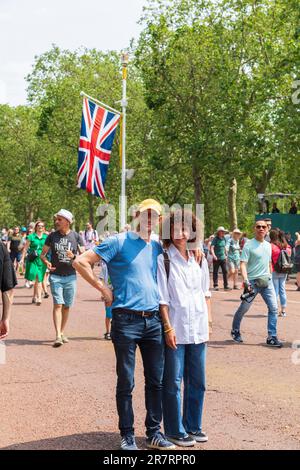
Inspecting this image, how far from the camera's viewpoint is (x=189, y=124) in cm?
3597

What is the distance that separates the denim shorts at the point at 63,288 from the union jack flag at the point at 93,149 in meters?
11.5

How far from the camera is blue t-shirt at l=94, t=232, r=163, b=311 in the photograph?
16.2 feet

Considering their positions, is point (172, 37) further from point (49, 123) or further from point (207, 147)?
point (49, 123)

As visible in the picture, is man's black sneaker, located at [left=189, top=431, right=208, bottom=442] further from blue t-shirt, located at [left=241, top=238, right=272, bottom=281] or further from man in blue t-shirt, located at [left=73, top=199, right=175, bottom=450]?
blue t-shirt, located at [left=241, top=238, right=272, bottom=281]

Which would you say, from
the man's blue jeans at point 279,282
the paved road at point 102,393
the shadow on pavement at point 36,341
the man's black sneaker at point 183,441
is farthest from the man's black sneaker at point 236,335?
the man's black sneaker at point 183,441

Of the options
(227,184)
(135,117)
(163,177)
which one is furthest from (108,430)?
(135,117)

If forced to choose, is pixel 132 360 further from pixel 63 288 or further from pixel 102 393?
pixel 63 288

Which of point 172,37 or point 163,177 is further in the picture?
point 163,177

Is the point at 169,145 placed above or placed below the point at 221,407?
above

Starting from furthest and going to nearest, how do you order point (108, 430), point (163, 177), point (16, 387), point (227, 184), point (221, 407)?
point (163, 177) → point (227, 184) → point (16, 387) → point (221, 407) → point (108, 430)

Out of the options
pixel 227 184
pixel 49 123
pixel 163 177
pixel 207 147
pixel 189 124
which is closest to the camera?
pixel 207 147

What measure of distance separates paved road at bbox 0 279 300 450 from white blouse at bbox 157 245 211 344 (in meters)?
0.82
